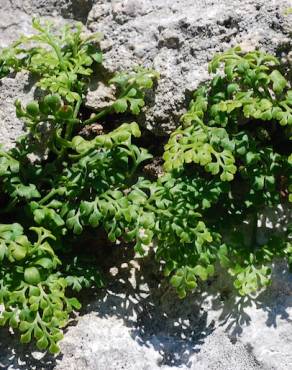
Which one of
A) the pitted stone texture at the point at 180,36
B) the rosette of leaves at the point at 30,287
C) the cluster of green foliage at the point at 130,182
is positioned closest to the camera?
the rosette of leaves at the point at 30,287

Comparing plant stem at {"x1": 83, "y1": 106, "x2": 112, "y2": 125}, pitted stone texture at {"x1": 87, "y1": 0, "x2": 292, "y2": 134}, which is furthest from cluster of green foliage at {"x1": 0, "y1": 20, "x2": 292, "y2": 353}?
pitted stone texture at {"x1": 87, "y1": 0, "x2": 292, "y2": 134}

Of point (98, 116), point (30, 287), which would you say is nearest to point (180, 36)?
point (98, 116)

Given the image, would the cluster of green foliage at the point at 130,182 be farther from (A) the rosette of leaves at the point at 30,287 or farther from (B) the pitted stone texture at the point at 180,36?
(B) the pitted stone texture at the point at 180,36

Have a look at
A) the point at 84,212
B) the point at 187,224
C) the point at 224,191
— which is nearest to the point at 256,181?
the point at 224,191

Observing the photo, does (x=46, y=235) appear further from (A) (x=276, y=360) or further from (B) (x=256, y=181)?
(A) (x=276, y=360)

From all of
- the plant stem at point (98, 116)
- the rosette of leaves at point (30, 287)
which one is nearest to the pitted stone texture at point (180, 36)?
the plant stem at point (98, 116)

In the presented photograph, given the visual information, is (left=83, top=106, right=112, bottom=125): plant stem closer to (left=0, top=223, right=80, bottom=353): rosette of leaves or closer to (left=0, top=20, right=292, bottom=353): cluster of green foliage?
(left=0, top=20, right=292, bottom=353): cluster of green foliage

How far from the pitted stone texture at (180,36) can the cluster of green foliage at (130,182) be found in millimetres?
116

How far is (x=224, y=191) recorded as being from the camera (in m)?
3.79

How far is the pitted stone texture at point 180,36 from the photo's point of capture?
3.98 m

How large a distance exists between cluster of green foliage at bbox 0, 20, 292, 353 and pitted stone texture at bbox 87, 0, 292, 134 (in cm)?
12

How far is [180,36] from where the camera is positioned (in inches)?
161

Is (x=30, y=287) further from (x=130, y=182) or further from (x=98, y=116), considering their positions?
(x=98, y=116)

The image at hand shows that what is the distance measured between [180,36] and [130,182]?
0.99m
